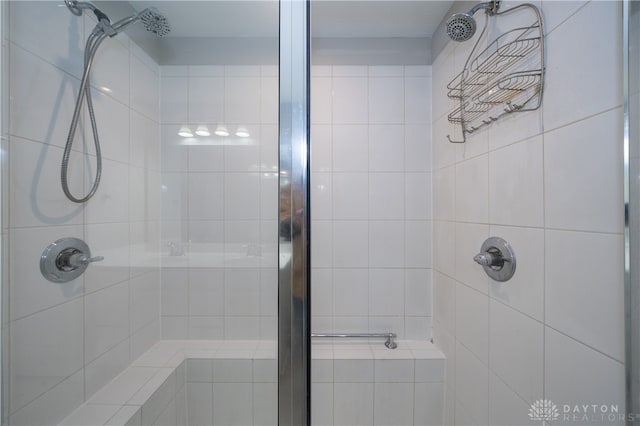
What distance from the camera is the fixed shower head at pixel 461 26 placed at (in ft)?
2.35

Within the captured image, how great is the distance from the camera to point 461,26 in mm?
730

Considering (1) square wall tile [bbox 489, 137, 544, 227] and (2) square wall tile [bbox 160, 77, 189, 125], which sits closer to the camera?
(1) square wall tile [bbox 489, 137, 544, 227]

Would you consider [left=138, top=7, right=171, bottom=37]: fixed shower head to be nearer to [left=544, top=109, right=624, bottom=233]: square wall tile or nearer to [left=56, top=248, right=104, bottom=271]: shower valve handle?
[left=56, top=248, right=104, bottom=271]: shower valve handle

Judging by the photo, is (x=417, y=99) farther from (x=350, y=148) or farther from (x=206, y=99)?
(x=206, y=99)

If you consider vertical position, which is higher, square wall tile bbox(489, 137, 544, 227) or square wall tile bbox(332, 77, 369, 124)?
square wall tile bbox(332, 77, 369, 124)

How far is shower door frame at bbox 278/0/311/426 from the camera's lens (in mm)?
568

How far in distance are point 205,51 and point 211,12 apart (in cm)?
14

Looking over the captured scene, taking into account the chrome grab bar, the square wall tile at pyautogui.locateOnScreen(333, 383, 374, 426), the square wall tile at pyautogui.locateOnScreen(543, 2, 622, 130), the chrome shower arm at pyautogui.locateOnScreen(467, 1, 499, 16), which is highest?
the chrome shower arm at pyautogui.locateOnScreen(467, 1, 499, 16)

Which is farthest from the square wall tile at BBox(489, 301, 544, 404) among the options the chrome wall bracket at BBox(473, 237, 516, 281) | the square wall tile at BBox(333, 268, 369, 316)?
the square wall tile at BBox(333, 268, 369, 316)

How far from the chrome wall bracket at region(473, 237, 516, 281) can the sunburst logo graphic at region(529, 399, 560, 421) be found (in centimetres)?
33

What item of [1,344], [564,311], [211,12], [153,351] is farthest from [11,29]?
[564,311]

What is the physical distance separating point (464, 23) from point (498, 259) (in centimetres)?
83

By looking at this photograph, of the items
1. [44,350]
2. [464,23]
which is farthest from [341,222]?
[44,350]

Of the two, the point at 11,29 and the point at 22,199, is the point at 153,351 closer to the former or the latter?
the point at 22,199
